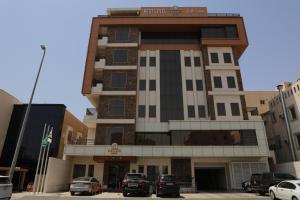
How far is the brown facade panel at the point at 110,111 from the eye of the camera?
30.0 m

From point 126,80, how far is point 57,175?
15538 mm

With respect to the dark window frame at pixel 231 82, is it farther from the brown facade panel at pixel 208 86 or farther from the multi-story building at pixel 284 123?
the multi-story building at pixel 284 123

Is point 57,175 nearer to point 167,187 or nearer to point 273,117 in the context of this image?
point 167,187

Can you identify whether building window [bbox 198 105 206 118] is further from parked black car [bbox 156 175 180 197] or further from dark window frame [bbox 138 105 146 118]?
parked black car [bbox 156 175 180 197]

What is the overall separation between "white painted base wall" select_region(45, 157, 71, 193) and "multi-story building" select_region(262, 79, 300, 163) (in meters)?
30.0

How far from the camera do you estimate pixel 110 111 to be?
30438 millimetres

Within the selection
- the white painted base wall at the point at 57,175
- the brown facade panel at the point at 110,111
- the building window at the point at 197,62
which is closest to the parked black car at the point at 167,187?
the white painted base wall at the point at 57,175

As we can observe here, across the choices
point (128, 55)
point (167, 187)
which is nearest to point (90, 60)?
point (128, 55)

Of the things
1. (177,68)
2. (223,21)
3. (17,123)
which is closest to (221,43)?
(223,21)

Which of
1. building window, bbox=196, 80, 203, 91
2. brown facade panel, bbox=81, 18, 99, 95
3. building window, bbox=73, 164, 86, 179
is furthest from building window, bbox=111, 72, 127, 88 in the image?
building window, bbox=73, 164, 86, 179

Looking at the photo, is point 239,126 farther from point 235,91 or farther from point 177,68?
point 177,68

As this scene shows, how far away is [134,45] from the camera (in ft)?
113

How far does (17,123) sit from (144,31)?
978 inches

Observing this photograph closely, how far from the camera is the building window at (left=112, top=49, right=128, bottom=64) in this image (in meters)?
33.7
